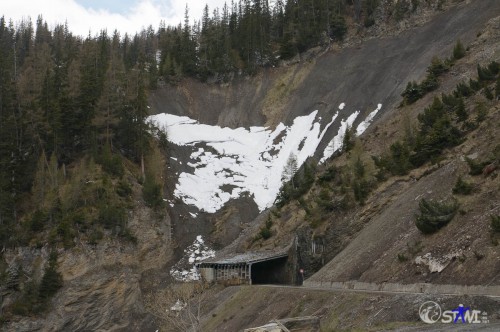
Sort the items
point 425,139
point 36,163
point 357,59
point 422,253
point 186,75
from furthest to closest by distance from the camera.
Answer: point 186,75 → point 357,59 → point 36,163 → point 425,139 → point 422,253

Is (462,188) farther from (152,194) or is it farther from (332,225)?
(152,194)

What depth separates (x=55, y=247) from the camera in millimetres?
42250

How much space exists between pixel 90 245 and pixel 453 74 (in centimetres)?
3675

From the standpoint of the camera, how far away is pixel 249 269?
3834 centimetres

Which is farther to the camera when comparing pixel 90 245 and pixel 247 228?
pixel 247 228

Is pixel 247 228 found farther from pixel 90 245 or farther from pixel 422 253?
pixel 422 253

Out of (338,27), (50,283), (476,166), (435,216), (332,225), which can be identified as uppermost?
(338,27)

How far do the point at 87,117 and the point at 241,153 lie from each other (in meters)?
19.8

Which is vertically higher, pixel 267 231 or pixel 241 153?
pixel 241 153

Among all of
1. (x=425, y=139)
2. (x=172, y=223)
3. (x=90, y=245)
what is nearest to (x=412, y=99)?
(x=425, y=139)

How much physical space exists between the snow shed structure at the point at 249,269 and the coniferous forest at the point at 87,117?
10514 millimetres

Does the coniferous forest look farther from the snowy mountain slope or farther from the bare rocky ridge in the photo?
the snowy mountain slope

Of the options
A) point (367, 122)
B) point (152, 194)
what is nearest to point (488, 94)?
point (367, 122)

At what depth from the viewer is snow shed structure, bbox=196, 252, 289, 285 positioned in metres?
38.8
